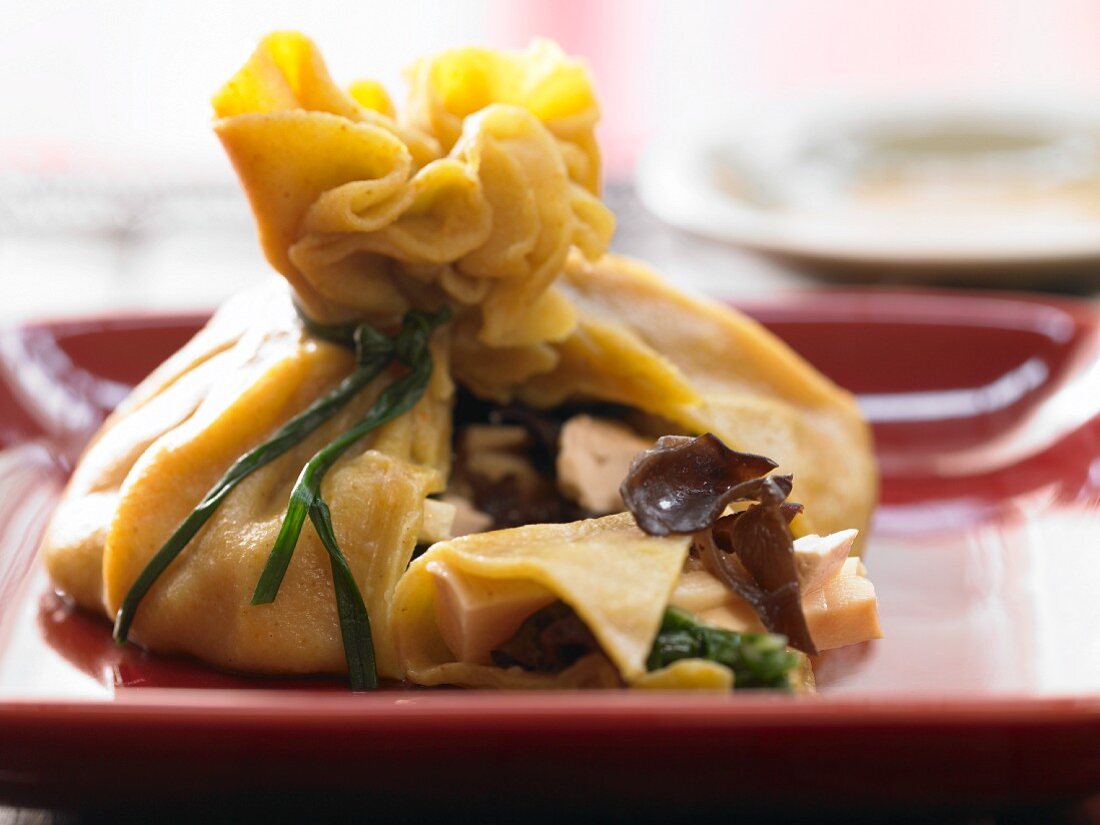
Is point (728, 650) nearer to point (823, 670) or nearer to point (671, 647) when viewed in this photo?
point (671, 647)

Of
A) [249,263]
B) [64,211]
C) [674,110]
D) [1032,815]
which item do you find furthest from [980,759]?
[674,110]

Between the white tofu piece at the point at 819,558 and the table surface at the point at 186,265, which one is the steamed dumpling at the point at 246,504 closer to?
the white tofu piece at the point at 819,558

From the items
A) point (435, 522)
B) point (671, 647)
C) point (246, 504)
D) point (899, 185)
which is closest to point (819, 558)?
point (671, 647)

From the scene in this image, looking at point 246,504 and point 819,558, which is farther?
point 246,504

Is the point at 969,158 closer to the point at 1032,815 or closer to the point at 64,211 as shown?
the point at 64,211

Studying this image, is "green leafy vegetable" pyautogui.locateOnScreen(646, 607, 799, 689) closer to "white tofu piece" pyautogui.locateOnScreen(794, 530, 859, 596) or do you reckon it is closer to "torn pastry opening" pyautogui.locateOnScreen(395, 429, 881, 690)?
"torn pastry opening" pyautogui.locateOnScreen(395, 429, 881, 690)

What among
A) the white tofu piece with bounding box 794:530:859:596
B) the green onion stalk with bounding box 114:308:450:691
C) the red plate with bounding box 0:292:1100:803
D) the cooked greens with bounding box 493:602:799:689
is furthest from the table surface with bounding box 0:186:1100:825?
the cooked greens with bounding box 493:602:799:689

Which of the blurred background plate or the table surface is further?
the table surface
